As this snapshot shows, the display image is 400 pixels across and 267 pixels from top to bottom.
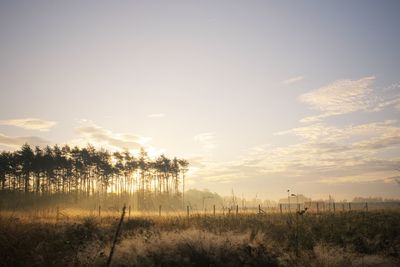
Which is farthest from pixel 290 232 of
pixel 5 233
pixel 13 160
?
pixel 13 160

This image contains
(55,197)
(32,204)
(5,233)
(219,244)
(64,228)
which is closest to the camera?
(5,233)

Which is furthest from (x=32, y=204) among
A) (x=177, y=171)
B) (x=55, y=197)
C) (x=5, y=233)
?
(x=5, y=233)

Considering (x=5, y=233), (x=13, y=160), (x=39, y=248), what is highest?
(x=13, y=160)

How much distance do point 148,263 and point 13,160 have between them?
73078mm

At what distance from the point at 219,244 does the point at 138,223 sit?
16866mm

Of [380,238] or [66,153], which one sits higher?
[66,153]

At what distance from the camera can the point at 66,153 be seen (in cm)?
8388

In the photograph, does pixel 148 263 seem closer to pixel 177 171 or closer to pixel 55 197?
pixel 55 197

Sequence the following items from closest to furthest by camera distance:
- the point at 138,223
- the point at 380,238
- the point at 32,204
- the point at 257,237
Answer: the point at 257,237, the point at 380,238, the point at 138,223, the point at 32,204

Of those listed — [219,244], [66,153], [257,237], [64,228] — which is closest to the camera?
[219,244]

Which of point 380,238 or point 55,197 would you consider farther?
point 55,197

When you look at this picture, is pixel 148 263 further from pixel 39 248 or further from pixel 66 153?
pixel 66 153

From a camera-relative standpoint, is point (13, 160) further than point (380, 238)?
Yes

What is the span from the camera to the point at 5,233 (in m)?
9.42
